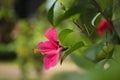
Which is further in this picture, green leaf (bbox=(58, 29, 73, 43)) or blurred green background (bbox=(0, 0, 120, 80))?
green leaf (bbox=(58, 29, 73, 43))

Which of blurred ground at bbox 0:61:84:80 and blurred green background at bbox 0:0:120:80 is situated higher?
blurred green background at bbox 0:0:120:80

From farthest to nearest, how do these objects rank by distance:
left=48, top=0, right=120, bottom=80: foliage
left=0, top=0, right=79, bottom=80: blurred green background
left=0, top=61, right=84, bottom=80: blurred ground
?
left=0, top=61, right=84, bottom=80: blurred ground → left=0, top=0, right=79, bottom=80: blurred green background → left=48, top=0, right=120, bottom=80: foliage

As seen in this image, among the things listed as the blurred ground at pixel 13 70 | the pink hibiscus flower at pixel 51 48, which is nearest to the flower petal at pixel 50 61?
the pink hibiscus flower at pixel 51 48

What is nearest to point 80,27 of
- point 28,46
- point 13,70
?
point 28,46

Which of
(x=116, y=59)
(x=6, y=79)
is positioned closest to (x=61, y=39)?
(x=116, y=59)

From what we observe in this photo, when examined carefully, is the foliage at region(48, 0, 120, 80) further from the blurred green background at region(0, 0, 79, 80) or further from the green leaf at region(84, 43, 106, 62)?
the blurred green background at region(0, 0, 79, 80)

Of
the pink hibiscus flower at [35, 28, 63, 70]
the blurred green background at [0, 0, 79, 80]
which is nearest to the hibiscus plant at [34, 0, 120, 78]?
the pink hibiscus flower at [35, 28, 63, 70]

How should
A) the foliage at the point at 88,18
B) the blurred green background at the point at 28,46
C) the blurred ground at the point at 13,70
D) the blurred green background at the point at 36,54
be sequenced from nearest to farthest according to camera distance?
the blurred green background at the point at 36,54
the foliage at the point at 88,18
the blurred green background at the point at 28,46
the blurred ground at the point at 13,70

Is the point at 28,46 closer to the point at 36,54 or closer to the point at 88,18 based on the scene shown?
the point at 36,54

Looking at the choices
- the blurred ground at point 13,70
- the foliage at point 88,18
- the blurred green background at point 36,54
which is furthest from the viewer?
the blurred ground at point 13,70

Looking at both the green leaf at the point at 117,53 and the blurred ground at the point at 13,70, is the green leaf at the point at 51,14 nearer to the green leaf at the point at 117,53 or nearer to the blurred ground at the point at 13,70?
the green leaf at the point at 117,53
